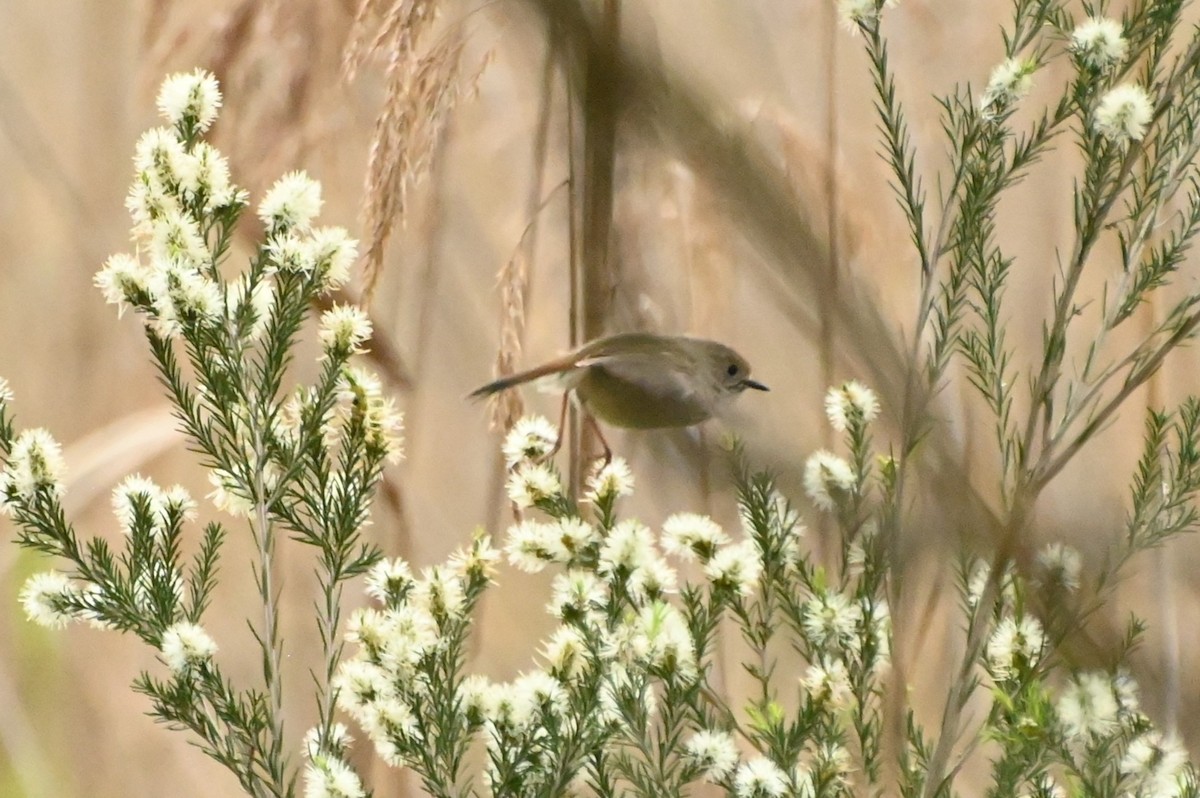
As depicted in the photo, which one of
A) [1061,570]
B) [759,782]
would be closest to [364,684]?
[759,782]

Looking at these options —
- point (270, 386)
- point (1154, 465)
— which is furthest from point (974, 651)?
point (270, 386)

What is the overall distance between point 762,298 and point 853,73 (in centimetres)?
21

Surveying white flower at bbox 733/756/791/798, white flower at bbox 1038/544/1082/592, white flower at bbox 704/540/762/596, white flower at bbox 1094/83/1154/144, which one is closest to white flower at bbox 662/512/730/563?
white flower at bbox 704/540/762/596

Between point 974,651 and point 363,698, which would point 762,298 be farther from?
point 363,698

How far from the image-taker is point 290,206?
24.0 inches

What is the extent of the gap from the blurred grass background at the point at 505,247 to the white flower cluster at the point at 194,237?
0.36 metres

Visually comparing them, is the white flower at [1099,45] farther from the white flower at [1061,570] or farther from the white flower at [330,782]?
the white flower at [330,782]

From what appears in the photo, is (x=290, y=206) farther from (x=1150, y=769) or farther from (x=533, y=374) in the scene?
(x=1150, y=769)

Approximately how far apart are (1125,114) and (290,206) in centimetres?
47

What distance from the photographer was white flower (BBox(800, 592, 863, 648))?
0.70m

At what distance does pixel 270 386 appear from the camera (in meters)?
0.62

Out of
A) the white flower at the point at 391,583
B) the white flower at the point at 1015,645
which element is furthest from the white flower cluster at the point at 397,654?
the white flower at the point at 1015,645

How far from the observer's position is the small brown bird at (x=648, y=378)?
95cm

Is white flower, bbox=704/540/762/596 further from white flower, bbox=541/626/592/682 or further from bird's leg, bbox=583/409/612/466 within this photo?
bird's leg, bbox=583/409/612/466
